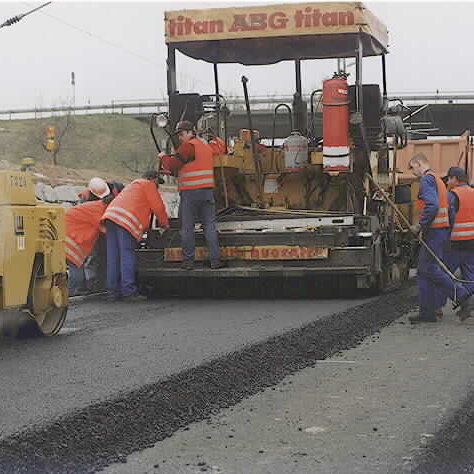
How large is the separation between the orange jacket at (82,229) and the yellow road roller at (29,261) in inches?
115

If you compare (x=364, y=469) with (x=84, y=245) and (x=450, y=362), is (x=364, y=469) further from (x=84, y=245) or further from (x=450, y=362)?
(x=84, y=245)

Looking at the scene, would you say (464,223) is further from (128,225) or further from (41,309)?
(41,309)

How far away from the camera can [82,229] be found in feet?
35.0

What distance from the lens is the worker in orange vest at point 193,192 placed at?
10.1 m

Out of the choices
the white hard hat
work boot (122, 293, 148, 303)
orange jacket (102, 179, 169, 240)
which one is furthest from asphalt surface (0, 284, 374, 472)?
the white hard hat

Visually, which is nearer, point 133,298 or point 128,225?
point 128,225

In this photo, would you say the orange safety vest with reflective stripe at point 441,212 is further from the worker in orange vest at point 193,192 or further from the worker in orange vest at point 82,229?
the worker in orange vest at point 82,229

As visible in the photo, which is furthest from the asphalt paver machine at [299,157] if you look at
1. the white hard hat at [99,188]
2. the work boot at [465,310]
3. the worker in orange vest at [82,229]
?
the work boot at [465,310]

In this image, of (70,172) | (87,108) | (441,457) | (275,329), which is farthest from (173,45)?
(87,108)

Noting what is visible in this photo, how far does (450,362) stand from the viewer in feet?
21.3

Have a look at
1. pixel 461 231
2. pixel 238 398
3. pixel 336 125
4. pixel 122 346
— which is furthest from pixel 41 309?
pixel 336 125

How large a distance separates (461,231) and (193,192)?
268 cm

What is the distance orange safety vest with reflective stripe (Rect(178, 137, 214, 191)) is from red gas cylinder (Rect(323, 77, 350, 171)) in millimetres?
1173

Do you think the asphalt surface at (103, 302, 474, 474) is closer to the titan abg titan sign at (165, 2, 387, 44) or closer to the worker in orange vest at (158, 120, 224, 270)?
the worker in orange vest at (158, 120, 224, 270)
